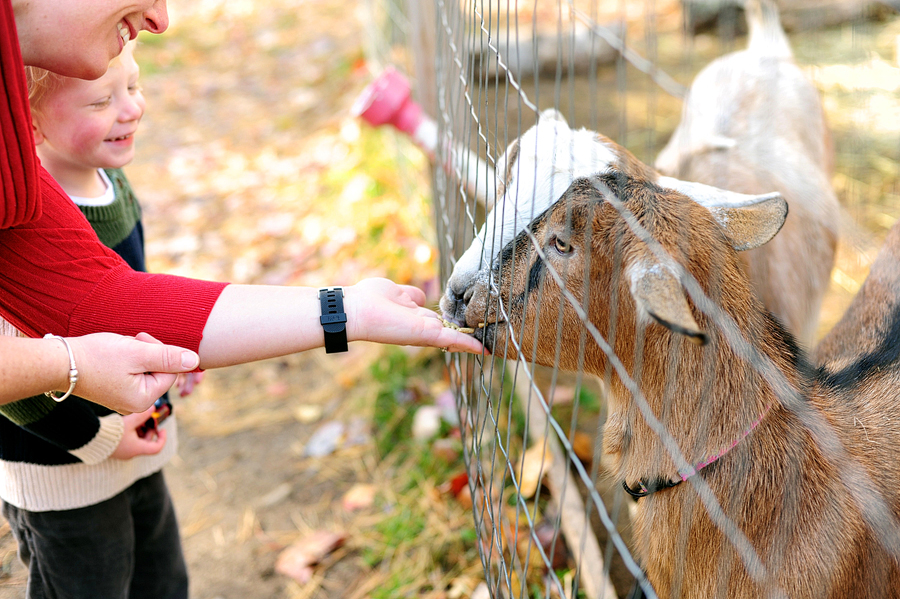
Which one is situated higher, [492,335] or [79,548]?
[492,335]

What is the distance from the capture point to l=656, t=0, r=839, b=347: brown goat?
3.08 metres

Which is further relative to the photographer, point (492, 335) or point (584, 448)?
point (584, 448)

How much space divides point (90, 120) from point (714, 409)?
5.52ft

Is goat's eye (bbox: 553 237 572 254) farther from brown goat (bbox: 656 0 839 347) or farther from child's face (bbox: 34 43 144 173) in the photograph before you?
brown goat (bbox: 656 0 839 347)

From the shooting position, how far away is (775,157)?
10.9 ft

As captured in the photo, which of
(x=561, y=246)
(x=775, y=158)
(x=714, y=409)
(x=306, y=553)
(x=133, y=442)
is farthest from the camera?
(x=775, y=158)

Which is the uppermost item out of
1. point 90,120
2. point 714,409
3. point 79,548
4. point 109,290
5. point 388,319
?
point 90,120

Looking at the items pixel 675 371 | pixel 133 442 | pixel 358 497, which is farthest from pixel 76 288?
pixel 358 497

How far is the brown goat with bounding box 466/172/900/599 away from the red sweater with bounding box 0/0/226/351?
0.71m

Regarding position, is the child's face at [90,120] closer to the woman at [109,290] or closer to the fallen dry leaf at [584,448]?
the woman at [109,290]

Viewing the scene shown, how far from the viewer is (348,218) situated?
5102 mm

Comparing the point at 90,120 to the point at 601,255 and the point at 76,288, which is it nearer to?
the point at 76,288

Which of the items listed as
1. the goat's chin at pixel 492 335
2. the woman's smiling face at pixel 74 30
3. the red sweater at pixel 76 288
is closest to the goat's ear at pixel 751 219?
the goat's chin at pixel 492 335

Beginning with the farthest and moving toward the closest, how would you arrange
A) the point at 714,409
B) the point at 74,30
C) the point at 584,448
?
the point at 584,448 → the point at 714,409 → the point at 74,30
